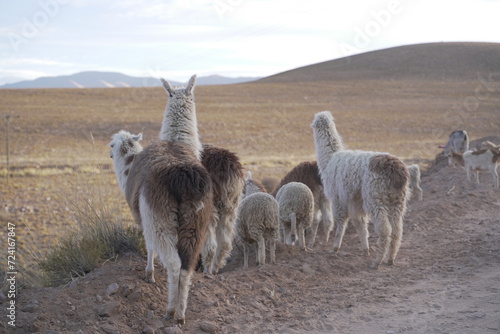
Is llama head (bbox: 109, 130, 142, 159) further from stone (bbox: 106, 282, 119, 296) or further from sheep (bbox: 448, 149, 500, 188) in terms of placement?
sheep (bbox: 448, 149, 500, 188)

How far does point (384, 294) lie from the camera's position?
21.3ft

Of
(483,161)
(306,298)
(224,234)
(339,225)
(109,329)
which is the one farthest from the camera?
(483,161)

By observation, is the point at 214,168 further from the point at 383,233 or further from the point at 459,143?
the point at 459,143

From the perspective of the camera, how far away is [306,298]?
6508mm

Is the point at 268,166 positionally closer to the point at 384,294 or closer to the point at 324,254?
the point at 324,254

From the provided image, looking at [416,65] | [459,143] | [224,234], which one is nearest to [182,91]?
[224,234]

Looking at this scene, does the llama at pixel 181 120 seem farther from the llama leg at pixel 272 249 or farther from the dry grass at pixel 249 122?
the dry grass at pixel 249 122

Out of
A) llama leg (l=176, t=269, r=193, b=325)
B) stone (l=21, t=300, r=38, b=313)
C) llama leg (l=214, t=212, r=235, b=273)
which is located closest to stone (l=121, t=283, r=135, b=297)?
llama leg (l=176, t=269, r=193, b=325)

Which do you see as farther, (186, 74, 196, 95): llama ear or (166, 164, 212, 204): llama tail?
(186, 74, 196, 95): llama ear

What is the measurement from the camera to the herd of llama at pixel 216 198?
5406 mm

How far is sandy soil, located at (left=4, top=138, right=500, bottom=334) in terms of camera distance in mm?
5457

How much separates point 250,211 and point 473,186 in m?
8.32

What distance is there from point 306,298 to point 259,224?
2.18 meters

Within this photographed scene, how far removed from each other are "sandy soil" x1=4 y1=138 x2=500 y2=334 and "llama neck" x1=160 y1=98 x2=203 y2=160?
1813 mm
